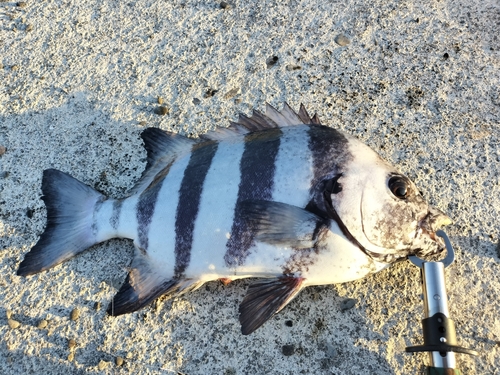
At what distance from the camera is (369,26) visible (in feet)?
8.29

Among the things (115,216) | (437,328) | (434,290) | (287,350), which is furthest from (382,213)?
(115,216)

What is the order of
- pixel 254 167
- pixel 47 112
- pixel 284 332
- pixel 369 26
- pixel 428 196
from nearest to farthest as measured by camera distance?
pixel 254 167 → pixel 284 332 → pixel 428 196 → pixel 47 112 → pixel 369 26

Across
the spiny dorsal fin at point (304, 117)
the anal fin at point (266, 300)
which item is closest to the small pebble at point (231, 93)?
the spiny dorsal fin at point (304, 117)

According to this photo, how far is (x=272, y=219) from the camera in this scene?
160 cm

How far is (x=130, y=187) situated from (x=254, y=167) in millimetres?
842

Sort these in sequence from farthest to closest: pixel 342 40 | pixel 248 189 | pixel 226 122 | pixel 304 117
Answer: pixel 342 40
pixel 226 122
pixel 304 117
pixel 248 189

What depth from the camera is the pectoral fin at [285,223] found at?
160cm

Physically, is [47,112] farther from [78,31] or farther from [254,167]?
[254,167]

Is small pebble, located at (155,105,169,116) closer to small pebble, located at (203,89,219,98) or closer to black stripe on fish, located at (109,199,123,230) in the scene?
small pebble, located at (203,89,219,98)

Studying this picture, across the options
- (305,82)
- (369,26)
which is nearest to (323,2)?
(369,26)

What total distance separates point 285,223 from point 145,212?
66cm

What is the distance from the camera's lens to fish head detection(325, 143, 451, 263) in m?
1.60

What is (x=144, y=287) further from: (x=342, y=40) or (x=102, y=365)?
(x=342, y=40)

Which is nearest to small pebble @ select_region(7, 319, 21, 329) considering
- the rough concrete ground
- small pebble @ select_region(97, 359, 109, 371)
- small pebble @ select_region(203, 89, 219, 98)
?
the rough concrete ground
